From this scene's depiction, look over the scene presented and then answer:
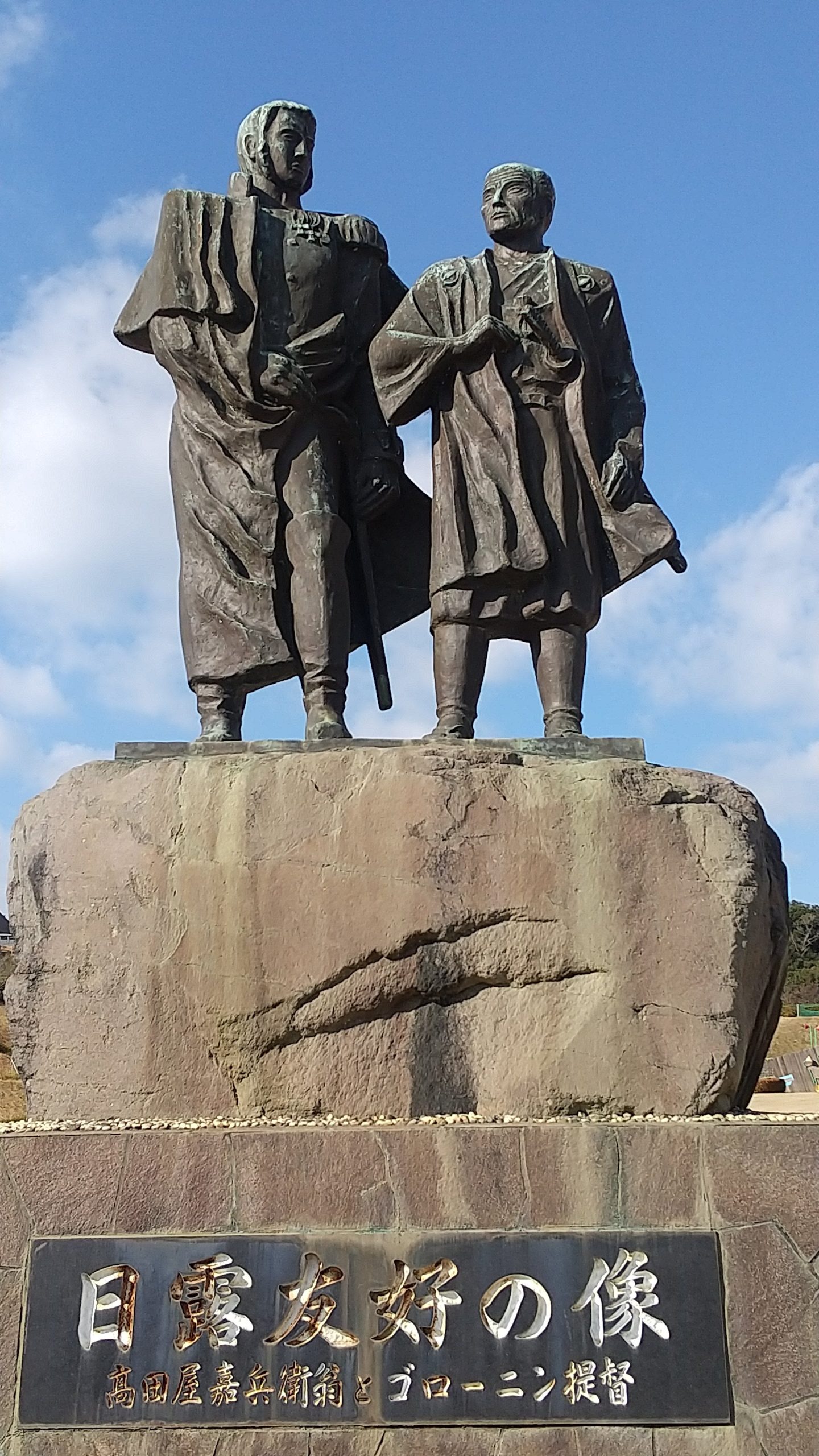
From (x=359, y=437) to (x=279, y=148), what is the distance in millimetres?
1076

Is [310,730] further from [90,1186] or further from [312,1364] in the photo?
[312,1364]

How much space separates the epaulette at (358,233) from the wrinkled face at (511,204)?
411mm

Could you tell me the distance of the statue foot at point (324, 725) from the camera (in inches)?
175

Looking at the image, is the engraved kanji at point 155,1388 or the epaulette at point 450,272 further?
the epaulette at point 450,272

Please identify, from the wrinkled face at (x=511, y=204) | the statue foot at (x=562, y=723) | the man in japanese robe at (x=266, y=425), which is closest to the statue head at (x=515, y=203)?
the wrinkled face at (x=511, y=204)

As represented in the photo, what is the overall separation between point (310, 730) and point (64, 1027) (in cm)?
122

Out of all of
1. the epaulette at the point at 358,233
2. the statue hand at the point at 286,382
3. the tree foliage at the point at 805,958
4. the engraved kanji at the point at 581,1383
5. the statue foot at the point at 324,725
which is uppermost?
the tree foliage at the point at 805,958

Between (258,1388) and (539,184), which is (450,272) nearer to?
(539,184)

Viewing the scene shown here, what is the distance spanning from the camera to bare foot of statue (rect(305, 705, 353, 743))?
4.44m

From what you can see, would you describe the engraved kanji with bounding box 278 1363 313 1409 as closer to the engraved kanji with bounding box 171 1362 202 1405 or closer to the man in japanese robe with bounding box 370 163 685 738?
the engraved kanji with bounding box 171 1362 202 1405

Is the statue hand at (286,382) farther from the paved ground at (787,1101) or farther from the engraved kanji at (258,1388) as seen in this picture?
the paved ground at (787,1101)

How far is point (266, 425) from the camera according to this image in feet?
15.4

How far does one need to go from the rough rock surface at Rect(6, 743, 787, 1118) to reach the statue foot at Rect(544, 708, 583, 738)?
0.44m

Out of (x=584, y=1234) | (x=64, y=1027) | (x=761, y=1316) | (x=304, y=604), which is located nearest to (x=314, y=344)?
(x=304, y=604)
